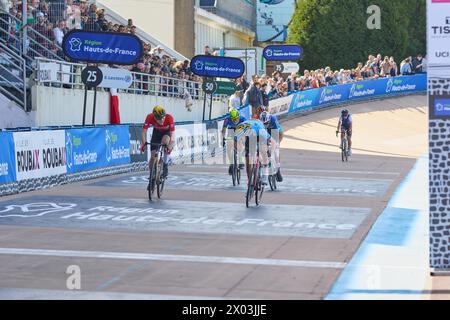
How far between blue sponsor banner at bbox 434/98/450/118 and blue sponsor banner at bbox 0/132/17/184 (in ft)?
33.8

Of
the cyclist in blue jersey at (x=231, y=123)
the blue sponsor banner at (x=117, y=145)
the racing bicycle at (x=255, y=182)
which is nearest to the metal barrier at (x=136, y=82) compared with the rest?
the blue sponsor banner at (x=117, y=145)

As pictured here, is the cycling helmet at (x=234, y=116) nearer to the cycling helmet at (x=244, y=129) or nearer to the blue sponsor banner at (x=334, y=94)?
the cycling helmet at (x=244, y=129)

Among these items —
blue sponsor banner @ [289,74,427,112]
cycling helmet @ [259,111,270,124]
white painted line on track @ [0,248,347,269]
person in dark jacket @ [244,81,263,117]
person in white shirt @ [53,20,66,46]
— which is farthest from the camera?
blue sponsor banner @ [289,74,427,112]

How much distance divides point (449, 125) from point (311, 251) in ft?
9.92

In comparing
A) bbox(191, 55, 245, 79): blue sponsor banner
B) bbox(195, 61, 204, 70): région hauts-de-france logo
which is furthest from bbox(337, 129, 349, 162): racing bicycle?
bbox(195, 61, 204, 70): région hauts-de-france logo

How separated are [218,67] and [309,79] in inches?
791

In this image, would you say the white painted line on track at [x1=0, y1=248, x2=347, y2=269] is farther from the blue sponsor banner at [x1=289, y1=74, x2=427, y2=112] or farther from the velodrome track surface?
the blue sponsor banner at [x1=289, y1=74, x2=427, y2=112]

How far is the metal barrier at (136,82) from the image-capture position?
26344mm

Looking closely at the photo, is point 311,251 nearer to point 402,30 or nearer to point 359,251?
point 359,251

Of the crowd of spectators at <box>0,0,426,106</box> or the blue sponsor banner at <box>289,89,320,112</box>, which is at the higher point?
the crowd of spectators at <box>0,0,426,106</box>

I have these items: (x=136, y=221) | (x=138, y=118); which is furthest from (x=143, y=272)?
(x=138, y=118)

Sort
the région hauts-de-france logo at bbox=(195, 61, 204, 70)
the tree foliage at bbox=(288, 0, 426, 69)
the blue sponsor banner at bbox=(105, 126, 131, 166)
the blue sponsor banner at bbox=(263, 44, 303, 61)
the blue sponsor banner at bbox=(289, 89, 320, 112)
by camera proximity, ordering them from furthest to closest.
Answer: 1. the tree foliage at bbox=(288, 0, 426, 69)
2. the blue sponsor banner at bbox=(289, 89, 320, 112)
3. the blue sponsor banner at bbox=(263, 44, 303, 61)
4. the région hauts-de-france logo at bbox=(195, 61, 204, 70)
5. the blue sponsor banner at bbox=(105, 126, 131, 166)

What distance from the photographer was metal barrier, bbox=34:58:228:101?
26344 mm

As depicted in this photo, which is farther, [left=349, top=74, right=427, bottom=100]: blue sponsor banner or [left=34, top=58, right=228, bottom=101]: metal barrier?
[left=349, top=74, right=427, bottom=100]: blue sponsor banner
